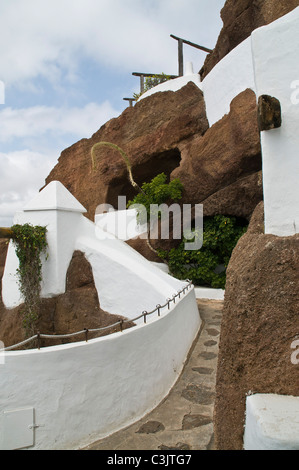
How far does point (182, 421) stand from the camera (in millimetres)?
4188

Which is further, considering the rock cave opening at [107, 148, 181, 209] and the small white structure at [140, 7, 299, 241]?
the rock cave opening at [107, 148, 181, 209]

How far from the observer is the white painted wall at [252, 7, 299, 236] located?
9.46 feet

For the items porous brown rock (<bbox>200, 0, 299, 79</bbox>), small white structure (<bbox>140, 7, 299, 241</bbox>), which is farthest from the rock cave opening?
small white structure (<bbox>140, 7, 299, 241</bbox>)

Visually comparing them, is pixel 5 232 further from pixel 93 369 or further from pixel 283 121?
pixel 283 121

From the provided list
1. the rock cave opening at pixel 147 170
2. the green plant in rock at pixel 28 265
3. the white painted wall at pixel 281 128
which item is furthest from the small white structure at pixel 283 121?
the rock cave opening at pixel 147 170

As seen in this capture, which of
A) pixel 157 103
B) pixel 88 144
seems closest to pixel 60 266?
pixel 157 103

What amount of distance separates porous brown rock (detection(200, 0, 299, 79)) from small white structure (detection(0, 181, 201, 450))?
7.81 meters

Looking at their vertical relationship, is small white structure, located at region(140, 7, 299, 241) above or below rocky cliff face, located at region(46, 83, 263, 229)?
below

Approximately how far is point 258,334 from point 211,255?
7.62 metres

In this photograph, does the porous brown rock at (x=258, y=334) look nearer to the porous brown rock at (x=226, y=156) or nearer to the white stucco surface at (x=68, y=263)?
the white stucco surface at (x=68, y=263)

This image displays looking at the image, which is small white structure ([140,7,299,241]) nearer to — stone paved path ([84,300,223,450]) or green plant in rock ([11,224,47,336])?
stone paved path ([84,300,223,450])

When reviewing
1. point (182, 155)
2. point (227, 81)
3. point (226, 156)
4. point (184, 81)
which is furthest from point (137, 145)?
point (226, 156)

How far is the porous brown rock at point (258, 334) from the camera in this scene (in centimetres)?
246
